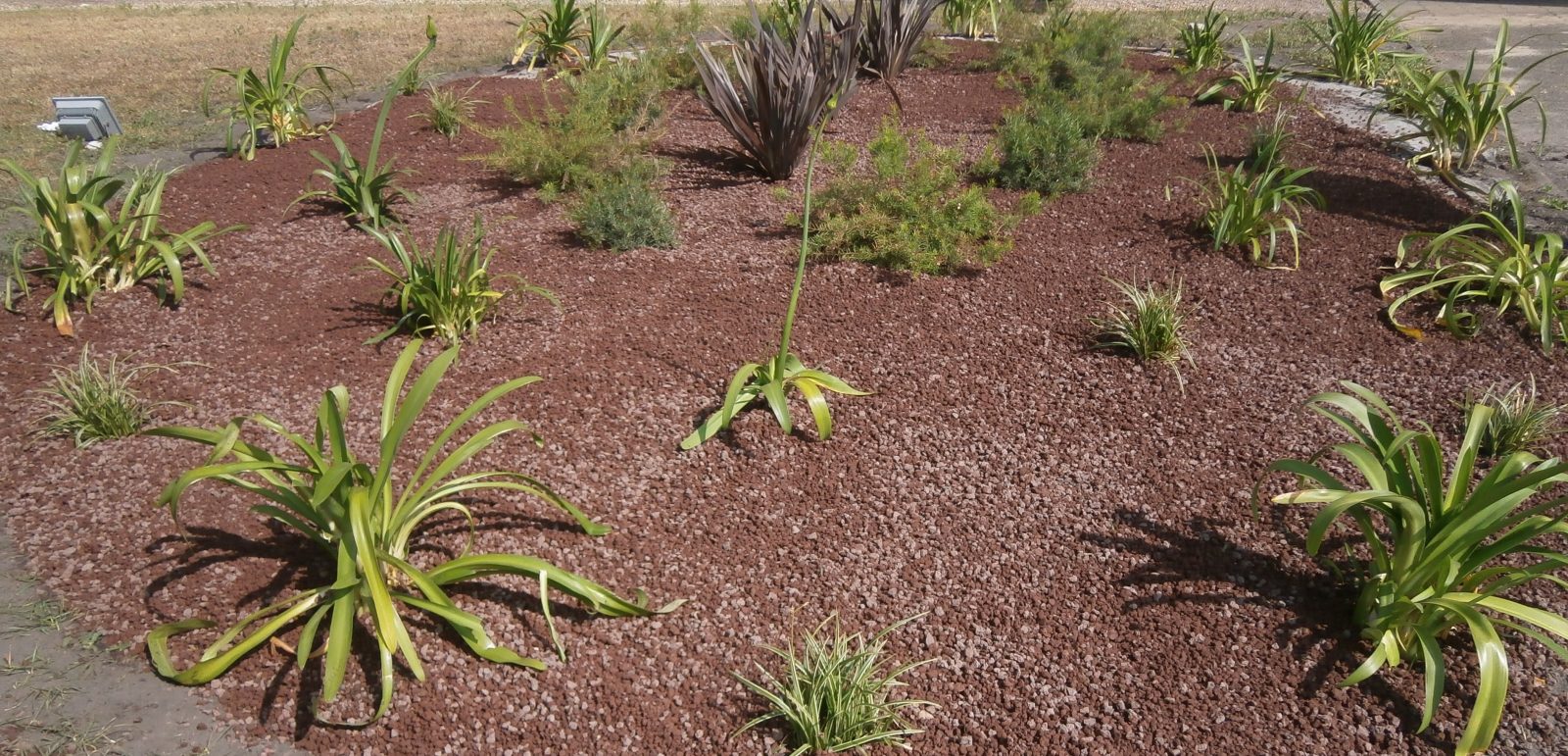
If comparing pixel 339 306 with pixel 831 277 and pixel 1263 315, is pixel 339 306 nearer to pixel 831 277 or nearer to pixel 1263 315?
pixel 831 277

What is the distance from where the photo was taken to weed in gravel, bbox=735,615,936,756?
2.23 meters

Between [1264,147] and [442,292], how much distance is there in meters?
4.14

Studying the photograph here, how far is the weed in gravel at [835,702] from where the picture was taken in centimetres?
223

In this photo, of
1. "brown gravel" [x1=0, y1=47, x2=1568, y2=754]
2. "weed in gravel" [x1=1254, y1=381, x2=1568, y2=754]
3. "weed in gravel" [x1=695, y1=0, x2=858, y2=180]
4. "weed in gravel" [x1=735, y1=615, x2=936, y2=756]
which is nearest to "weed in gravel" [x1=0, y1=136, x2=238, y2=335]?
"brown gravel" [x1=0, y1=47, x2=1568, y2=754]

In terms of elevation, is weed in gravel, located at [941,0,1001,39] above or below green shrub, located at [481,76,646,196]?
above

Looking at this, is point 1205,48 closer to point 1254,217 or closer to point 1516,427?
point 1254,217

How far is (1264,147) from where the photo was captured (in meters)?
5.05

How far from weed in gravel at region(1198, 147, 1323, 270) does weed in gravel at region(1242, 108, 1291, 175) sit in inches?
12.4

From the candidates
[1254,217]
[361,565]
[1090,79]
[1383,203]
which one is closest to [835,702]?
[361,565]

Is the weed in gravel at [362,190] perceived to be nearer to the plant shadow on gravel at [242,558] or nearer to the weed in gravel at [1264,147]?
the plant shadow on gravel at [242,558]

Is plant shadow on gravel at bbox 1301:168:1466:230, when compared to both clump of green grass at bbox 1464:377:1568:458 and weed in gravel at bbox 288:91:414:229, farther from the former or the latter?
weed in gravel at bbox 288:91:414:229

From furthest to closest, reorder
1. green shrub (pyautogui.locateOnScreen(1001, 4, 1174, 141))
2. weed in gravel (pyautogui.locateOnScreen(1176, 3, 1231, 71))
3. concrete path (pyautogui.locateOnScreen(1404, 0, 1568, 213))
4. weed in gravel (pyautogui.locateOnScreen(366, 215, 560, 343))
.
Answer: weed in gravel (pyautogui.locateOnScreen(1176, 3, 1231, 71))
green shrub (pyautogui.locateOnScreen(1001, 4, 1174, 141))
concrete path (pyautogui.locateOnScreen(1404, 0, 1568, 213))
weed in gravel (pyautogui.locateOnScreen(366, 215, 560, 343))

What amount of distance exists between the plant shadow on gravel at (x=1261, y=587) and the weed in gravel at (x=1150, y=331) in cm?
88

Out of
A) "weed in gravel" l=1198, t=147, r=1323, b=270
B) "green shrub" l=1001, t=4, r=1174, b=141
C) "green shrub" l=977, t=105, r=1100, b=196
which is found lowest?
"weed in gravel" l=1198, t=147, r=1323, b=270
